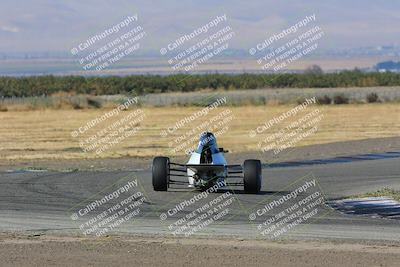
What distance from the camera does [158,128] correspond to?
51.8 metres

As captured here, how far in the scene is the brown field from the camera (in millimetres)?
40438

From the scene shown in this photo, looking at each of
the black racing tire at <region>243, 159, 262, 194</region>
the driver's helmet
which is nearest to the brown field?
the driver's helmet

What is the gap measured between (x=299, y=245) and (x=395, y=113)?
47306 millimetres

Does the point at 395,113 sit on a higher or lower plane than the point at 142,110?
lower

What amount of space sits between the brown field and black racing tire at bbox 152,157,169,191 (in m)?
13.5

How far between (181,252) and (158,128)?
36.5 m

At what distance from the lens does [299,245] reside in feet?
53.2

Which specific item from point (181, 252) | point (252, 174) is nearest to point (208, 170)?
point (252, 174)

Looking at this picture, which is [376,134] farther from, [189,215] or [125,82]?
[125,82]

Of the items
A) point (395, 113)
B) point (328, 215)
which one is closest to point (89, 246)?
point (328, 215)

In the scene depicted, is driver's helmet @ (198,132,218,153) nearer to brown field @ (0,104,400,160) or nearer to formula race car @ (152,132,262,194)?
formula race car @ (152,132,262,194)

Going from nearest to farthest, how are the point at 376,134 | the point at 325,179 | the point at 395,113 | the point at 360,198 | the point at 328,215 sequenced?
1. the point at 328,215
2. the point at 360,198
3. the point at 325,179
4. the point at 376,134
5. the point at 395,113

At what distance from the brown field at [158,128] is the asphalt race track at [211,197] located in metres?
8.91

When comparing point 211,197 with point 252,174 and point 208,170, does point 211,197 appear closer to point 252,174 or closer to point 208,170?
point 208,170
